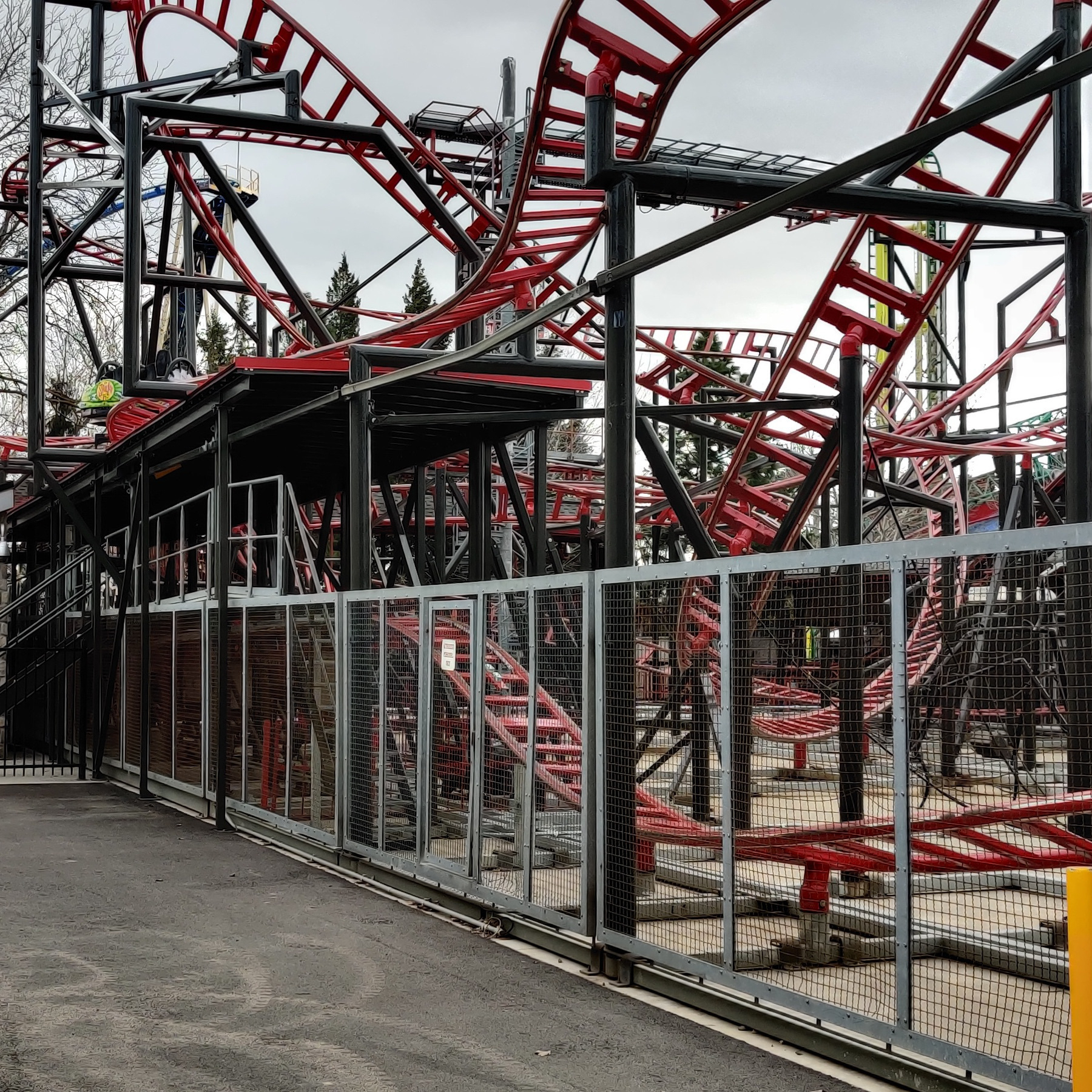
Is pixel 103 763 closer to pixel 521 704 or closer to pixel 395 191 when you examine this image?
pixel 395 191

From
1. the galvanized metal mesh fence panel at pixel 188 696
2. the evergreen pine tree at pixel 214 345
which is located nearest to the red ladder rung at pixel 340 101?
the galvanized metal mesh fence panel at pixel 188 696

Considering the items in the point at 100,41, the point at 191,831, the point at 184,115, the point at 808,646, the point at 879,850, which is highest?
the point at 100,41

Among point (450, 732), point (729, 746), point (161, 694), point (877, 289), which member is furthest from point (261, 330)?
point (729, 746)

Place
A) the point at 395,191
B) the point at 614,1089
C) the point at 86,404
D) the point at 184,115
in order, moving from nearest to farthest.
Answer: the point at 614,1089, the point at 184,115, the point at 395,191, the point at 86,404

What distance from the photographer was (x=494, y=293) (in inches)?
571

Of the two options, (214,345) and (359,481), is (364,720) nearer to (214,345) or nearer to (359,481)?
(359,481)

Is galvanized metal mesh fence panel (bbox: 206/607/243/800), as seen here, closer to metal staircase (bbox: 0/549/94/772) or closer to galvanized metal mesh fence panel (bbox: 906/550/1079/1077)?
metal staircase (bbox: 0/549/94/772)

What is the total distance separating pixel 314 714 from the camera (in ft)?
43.9

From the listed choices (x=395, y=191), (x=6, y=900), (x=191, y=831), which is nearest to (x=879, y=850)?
(x=6, y=900)

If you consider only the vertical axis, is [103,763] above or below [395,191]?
below

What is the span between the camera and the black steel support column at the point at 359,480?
13.4 meters

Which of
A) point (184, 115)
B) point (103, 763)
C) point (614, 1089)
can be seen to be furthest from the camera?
point (103, 763)

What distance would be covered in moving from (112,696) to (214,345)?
2413 inches

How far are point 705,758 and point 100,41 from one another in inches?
587
